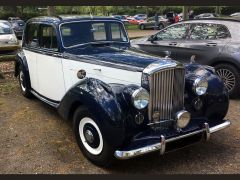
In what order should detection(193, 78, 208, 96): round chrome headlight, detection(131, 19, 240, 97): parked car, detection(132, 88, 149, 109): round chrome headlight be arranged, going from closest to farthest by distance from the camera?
detection(132, 88, 149, 109): round chrome headlight < detection(193, 78, 208, 96): round chrome headlight < detection(131, 19, 240, 97): parked car

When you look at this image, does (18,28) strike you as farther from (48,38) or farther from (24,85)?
(48,38)

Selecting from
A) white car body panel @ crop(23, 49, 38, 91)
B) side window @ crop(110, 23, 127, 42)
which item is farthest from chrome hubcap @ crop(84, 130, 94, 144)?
white car body panel @ crop(23, 49, 38, 91)

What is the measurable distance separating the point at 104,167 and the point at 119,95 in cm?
96

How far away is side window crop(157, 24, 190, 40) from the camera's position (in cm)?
865

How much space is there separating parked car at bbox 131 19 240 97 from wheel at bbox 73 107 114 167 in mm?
4209

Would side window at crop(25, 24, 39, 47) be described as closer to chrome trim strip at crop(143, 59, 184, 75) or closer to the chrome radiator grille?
chrome trim strip at crop(143, 59, 184, 75)

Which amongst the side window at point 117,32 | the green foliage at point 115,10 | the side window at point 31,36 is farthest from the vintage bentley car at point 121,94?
the green foliage at point 115,10

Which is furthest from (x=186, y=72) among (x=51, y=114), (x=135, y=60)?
(x=51, y=114)

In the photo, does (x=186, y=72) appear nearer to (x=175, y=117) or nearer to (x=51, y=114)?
(x=175, y=117)

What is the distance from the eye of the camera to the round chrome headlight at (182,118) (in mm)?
4497

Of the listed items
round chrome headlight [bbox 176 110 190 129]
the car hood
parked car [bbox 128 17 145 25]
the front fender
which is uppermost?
the car hood

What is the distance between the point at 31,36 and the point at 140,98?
3606 mm

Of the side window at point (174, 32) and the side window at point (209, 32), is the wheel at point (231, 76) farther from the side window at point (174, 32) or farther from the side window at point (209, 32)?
the side window at point (174, 32)

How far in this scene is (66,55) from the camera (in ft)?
18.5
